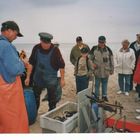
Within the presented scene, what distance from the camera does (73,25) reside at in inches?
309

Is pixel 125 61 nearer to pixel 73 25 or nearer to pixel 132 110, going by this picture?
pixel 132 110

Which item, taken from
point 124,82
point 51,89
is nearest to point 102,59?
point 124,82

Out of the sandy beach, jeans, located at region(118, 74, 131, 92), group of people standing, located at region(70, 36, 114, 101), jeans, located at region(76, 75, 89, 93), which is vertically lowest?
the sandy beach

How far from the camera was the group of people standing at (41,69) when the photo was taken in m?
2.56

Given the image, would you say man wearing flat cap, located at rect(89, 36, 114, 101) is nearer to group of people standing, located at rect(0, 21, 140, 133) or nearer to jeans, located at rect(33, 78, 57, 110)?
group of people standing, located at rect(0, 21, 140, 133)

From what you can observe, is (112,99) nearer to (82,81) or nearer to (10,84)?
(82,81)

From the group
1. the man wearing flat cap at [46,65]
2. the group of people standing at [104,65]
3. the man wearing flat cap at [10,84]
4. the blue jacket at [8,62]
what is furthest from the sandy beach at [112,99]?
the blue jacket at [8,62]

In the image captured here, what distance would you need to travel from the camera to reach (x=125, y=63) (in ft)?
16.9

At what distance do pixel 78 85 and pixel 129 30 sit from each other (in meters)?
4.03

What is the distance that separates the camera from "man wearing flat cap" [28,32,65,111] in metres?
3.51

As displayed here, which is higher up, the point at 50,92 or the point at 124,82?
the point at 50,92

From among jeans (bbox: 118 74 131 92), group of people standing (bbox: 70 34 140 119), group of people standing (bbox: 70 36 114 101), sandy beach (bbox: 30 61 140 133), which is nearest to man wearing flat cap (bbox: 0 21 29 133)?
sandy beach (bbox: 30 61 140 133)

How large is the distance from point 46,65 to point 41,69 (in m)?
0.09
